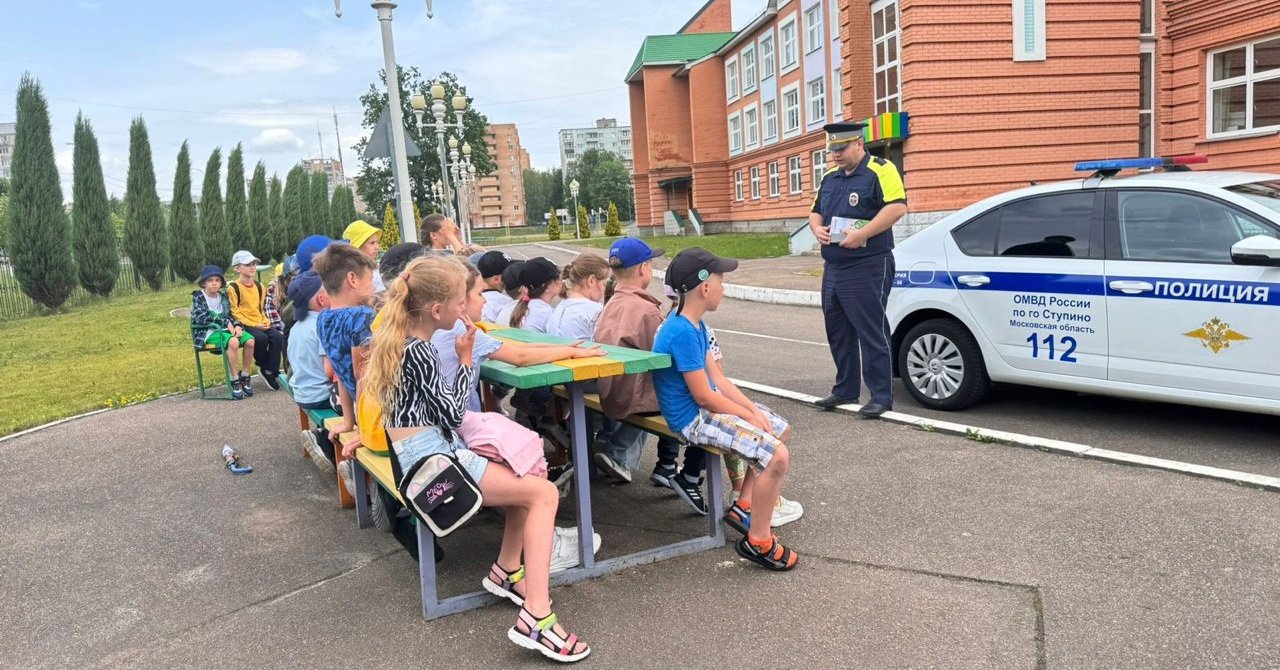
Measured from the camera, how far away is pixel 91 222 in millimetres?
27016

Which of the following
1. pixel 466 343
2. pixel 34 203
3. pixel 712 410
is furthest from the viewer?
pixel 34 203

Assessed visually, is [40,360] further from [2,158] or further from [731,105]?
[2,158]

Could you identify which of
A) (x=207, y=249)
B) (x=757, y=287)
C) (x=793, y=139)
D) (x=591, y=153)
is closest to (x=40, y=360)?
(x=757, y=287)

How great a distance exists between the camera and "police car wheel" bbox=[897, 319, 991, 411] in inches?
263

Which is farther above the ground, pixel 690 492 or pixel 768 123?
pixel 768 123

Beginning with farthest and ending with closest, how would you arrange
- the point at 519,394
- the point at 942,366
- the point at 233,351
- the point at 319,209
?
the point at 319,209
the point at 233,351
the point at 942,366
the point at 519,394

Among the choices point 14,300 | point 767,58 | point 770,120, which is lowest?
point 14,300

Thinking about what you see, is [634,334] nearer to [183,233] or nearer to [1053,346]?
[1053,346]

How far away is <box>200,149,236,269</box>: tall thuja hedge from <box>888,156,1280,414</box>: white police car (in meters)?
34.6

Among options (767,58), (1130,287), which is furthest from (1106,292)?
(767,58)

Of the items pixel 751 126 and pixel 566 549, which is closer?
pixel 566 549

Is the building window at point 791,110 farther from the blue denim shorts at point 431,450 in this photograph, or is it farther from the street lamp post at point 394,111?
the blue denim shorts at point 431,450

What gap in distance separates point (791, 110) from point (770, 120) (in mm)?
3091

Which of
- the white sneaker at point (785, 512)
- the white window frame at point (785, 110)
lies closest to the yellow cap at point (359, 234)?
the white sneaker at point (785, 512)
